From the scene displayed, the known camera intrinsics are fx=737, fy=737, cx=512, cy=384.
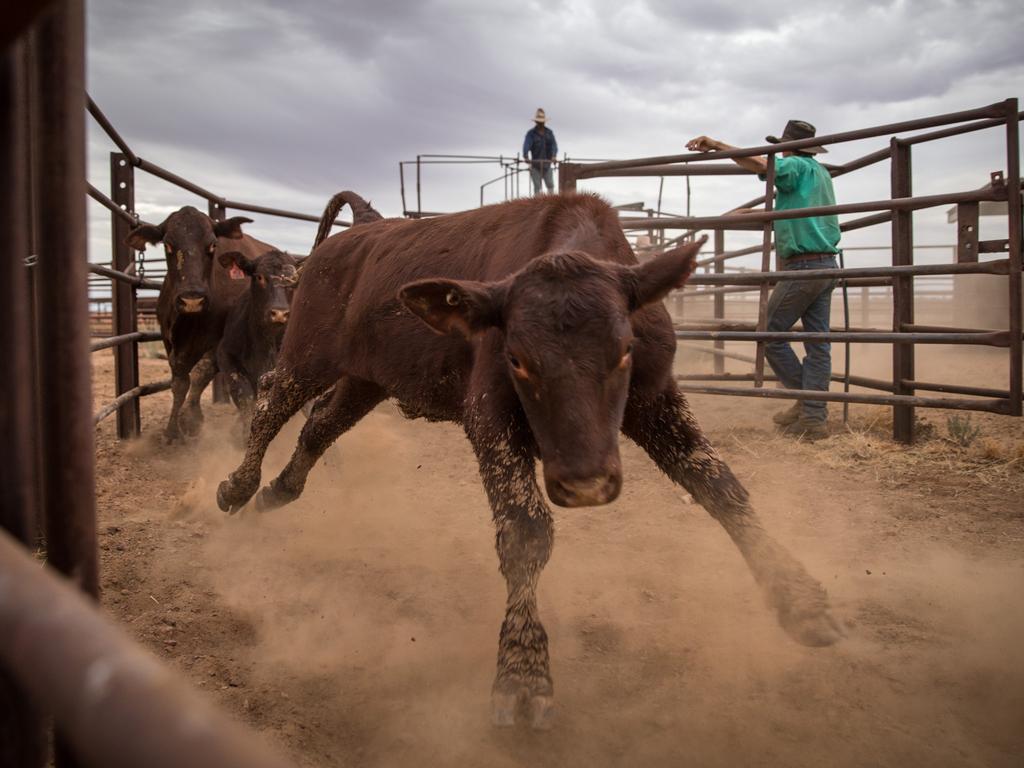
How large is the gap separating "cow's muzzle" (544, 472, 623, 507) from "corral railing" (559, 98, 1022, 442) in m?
4.08

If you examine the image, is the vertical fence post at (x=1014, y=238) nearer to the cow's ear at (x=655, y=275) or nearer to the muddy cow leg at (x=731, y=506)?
the muddy cow leg at (x=731, y=506)

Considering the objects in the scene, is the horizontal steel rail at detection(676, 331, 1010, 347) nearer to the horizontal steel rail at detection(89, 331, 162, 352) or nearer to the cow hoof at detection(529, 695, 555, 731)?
the cow hoof at detection(529, 695, 555, 731)

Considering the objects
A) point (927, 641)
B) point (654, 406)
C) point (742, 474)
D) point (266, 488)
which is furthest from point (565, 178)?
point (927, 641)

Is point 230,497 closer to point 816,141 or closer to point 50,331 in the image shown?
point 50,331

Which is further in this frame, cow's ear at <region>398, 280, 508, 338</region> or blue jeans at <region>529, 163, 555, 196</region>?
blue jeans at <region>529, 163, 555, 196</region>

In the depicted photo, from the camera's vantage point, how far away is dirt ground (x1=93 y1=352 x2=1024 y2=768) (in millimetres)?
2441

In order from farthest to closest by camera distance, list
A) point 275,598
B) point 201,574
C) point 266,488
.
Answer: point 266,488 < point 201,574 < point 275,598

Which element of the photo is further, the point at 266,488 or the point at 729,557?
the point at 266,488

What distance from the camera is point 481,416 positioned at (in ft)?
10.0

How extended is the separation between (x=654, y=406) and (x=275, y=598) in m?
2.13

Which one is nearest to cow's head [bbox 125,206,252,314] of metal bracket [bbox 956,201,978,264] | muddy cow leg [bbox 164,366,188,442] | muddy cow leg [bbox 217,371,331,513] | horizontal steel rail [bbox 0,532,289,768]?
muddy cow leg [bbox 164,366,188,442]

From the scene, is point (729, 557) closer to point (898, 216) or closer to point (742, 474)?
point (742, 474)

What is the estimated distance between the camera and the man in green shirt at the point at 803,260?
6.72m

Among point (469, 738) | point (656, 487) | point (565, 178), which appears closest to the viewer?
point (469, 738)
